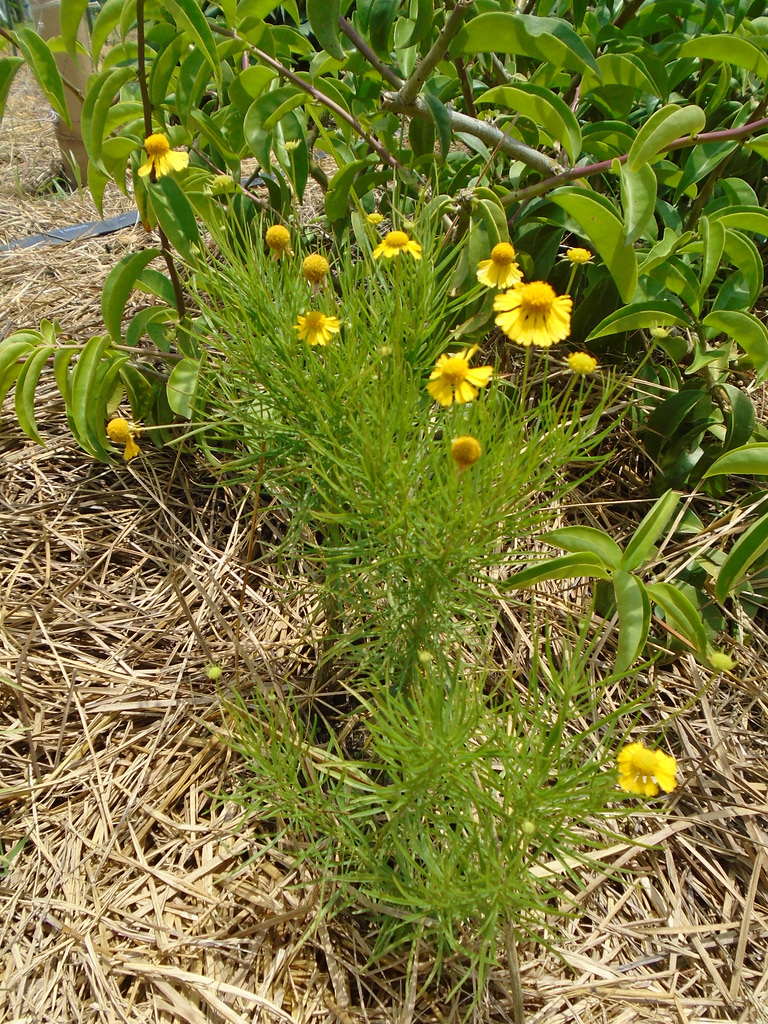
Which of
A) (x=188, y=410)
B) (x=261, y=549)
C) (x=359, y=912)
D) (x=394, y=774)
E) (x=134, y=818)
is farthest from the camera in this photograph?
(x=261, y=549)

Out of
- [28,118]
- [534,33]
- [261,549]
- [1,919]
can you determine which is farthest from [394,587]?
[28,118]

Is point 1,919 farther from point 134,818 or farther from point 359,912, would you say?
point 359,912

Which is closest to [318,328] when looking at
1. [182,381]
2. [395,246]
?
[395,246]

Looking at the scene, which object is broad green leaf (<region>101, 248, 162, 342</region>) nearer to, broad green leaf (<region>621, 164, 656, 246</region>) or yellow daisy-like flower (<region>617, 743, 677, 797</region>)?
broad green leaf (<region>621, 164, 656, 246</region>)

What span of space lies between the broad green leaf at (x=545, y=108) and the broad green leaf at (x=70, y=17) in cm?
58

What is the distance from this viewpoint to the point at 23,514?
1.32m

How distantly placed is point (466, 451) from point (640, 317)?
0.51 m

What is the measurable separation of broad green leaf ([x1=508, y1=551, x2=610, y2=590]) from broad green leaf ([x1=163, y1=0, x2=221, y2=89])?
2.48ft

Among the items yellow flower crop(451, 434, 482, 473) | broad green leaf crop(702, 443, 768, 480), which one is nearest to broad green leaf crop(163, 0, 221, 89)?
yellow flower crop(451, 434, 482, 473)

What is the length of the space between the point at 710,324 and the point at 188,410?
81cm

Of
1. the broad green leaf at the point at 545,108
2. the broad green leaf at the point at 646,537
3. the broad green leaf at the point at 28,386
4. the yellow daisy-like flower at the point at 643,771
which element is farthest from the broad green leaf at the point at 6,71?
the yellow daisy-like flower at the point at 643,771

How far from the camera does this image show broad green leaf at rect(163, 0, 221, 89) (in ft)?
2.85

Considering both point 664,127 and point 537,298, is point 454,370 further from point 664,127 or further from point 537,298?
point 664,127

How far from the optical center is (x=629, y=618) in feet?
2.82
